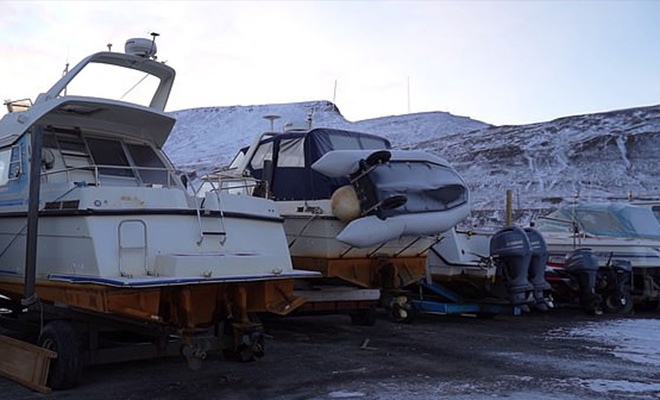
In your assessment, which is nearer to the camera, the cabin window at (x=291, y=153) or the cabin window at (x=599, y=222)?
the cabin window at (x=291, y=153)

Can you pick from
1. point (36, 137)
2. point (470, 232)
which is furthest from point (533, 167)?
point (36, 137)

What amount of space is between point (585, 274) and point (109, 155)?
8.43m

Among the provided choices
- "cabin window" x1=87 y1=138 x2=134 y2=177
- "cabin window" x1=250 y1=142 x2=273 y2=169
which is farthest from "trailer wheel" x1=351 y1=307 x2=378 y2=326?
"cabin window" x1=87 y1=138 x2=134 y2=177

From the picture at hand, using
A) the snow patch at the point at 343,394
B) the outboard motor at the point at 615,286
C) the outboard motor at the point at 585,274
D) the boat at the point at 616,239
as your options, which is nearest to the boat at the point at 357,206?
the snow patch at the point at 343,394

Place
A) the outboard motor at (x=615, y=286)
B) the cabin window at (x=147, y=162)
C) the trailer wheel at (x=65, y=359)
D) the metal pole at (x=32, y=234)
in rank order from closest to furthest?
1. the trailer wheel at (x=65, y=359)
2. the metal pole at (x=32, y=234)
3. the cabin window at (x=147, y=162)
4. the outboard motor at (x=615, y=286)

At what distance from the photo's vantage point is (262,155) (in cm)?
1130

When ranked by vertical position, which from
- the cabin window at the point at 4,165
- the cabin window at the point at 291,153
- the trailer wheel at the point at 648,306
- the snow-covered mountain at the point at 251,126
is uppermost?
Answer: the snow-covered mountain at the point at 251,126

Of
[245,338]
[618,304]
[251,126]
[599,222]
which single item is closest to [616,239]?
[599,222]

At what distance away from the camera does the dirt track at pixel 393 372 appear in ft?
21.3

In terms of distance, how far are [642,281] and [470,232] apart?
165 inches

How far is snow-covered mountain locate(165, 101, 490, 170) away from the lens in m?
63.9

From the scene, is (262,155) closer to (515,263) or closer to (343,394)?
(515,263)

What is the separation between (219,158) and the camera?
59469 mm

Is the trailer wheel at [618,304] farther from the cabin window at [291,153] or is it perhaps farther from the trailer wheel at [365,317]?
the cabin window at [291,153]
